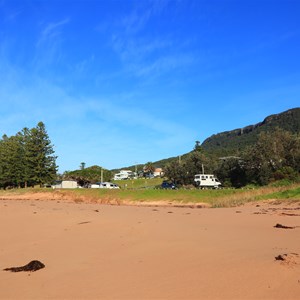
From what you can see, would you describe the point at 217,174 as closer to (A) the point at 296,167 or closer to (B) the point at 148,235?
(A) the point at 296,167

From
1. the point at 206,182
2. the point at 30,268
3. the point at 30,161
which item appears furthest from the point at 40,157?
the point at 30,268

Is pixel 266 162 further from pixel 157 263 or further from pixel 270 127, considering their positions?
pixel 270 127

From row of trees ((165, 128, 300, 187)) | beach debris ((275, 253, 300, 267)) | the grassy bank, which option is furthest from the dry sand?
row of trees ((165, 128, 300, 187))

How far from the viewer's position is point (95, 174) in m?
111

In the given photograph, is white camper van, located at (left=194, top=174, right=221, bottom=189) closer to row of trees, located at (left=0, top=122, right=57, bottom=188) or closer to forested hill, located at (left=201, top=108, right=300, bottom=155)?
row of trees, located at (left=0, top=122, right=57, bottom=188)

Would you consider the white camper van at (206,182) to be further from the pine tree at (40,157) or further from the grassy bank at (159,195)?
the pine tree at (40,157)

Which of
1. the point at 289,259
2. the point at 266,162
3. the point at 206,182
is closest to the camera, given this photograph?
the point at 289,259

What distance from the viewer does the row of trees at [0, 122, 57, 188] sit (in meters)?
58.0

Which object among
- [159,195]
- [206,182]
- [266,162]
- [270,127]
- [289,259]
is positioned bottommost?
[289,259]

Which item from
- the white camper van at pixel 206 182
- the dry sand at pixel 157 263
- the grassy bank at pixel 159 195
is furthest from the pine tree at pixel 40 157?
the dry sand at pixel 157 263

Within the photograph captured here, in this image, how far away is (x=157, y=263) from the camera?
4766 mm

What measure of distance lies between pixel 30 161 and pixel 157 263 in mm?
56623

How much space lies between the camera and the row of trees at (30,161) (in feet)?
190

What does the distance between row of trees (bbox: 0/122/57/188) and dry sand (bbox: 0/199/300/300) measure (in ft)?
171
